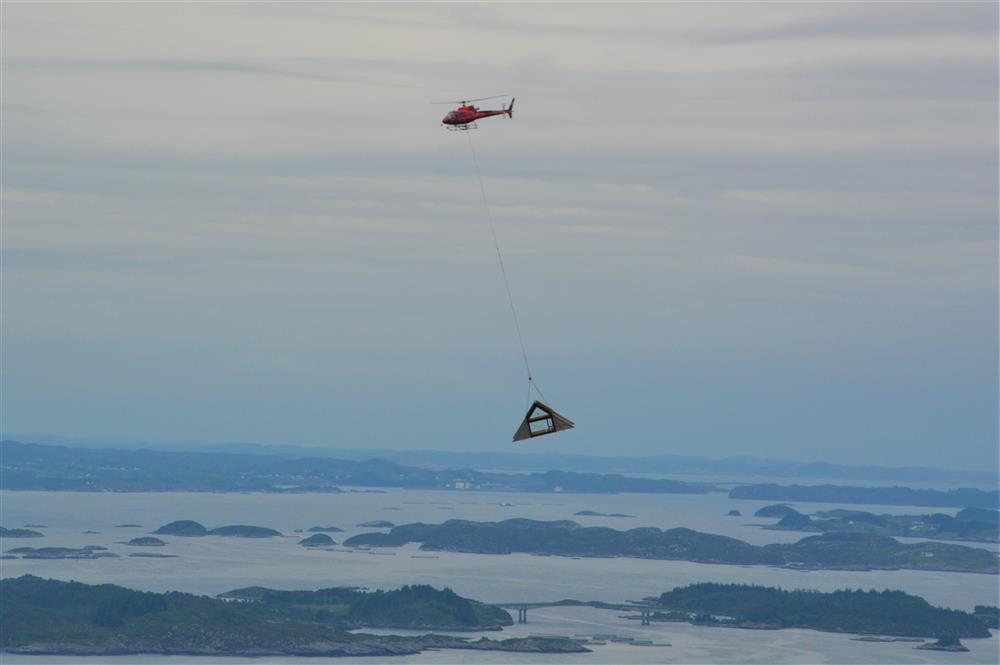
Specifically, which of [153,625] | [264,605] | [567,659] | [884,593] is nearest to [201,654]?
[153,625]

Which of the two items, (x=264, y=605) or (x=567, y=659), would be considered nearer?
(x=567, y=659)

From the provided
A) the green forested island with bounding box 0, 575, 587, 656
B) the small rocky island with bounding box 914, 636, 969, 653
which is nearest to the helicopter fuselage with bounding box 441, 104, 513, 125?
the green forested island with bounding box 0, 575, 587, 656

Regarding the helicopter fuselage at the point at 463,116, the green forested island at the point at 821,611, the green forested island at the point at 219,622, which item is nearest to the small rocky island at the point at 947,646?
the green forested island at the point at 821,611

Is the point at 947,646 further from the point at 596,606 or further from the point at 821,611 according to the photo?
the point at 596,606

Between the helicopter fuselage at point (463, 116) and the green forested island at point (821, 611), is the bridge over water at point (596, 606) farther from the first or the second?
the helicopter fuselage at point (463, 116)

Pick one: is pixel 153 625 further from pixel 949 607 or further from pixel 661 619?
pixel 949 607

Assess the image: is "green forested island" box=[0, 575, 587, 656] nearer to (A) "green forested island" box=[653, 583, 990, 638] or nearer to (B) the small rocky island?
(A) "green forested island" box=[653, 583, 990, 638]
